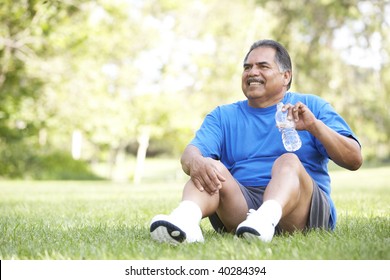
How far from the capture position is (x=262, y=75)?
3656mm

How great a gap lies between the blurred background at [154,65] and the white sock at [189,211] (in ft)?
24.3

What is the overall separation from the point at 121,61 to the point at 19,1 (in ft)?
46.0

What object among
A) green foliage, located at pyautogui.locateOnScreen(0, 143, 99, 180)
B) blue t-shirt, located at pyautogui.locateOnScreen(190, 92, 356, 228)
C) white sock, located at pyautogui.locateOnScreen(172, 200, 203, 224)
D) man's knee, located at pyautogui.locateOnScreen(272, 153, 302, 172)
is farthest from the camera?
green foliage, located at pyautogui.locateOnScreen(0, 143, 99, 180)

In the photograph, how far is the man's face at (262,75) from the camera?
3.66 metres

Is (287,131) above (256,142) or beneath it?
above

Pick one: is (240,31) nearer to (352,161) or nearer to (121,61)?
(121,61)

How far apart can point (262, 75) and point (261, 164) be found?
1.90 ft

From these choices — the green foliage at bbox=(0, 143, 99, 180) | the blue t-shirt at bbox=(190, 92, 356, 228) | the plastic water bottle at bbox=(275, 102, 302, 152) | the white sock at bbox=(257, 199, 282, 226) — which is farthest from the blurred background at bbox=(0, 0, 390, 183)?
the white sock at bbox=(257, 199, 282, 226)

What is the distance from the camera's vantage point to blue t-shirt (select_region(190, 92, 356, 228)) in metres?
3.64

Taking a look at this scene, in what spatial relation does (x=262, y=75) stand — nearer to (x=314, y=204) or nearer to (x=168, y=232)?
(x=314, y=204)

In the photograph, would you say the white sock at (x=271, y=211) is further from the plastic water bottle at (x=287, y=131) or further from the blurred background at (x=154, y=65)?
the blurred background at (x=154, y=65)

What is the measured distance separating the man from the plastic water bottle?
54mm

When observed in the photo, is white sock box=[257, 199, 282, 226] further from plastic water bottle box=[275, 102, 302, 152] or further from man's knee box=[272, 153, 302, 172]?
plastic water bottle box=[275, 102, 302, 152]

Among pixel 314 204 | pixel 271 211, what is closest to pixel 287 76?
pixel 314 204
